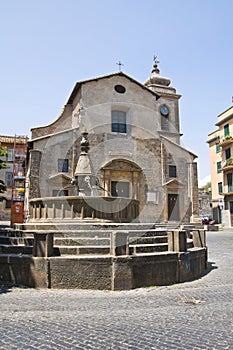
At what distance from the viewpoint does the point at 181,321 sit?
14.8 feet

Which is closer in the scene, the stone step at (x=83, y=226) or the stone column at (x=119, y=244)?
the stone column at (x=119, y=244)

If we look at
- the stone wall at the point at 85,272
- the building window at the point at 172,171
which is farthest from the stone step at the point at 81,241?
the building window at the point at 172,171

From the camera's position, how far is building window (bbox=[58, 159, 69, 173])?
23.0 m

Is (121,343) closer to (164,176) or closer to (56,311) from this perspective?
(56,311)

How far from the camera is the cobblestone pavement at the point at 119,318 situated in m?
3.72

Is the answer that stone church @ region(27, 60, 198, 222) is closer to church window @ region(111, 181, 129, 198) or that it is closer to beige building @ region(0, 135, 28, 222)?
church window @ region(111, 181, 129, 198)

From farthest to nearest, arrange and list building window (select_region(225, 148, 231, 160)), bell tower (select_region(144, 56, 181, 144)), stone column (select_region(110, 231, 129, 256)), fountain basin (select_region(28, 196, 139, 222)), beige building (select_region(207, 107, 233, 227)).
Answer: building window (select_region(225, 148, 231, 160)), beige building (select_region(207, 107, 233, 227)), bell tower (select_region(144, 56, 181, 144)), fountain basin (select_region(28, 196, 139, 222)), stone column (select_region(110, 231, 129, 256))

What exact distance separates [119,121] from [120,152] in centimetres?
280

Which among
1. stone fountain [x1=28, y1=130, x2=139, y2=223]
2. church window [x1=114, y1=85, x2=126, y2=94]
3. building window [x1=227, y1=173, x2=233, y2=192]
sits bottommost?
stone fountain [x1=28, y1=130, x2=139, y2=223]

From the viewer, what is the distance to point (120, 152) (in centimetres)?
2452

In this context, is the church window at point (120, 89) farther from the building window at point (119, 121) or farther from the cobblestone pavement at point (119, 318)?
the cobblestone pavement at point (119, 318)

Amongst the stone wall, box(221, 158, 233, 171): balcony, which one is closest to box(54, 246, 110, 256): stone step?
the stone wall

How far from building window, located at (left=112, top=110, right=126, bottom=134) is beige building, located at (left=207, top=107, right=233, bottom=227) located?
13.5 m

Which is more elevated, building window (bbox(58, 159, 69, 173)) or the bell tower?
the bell tower
